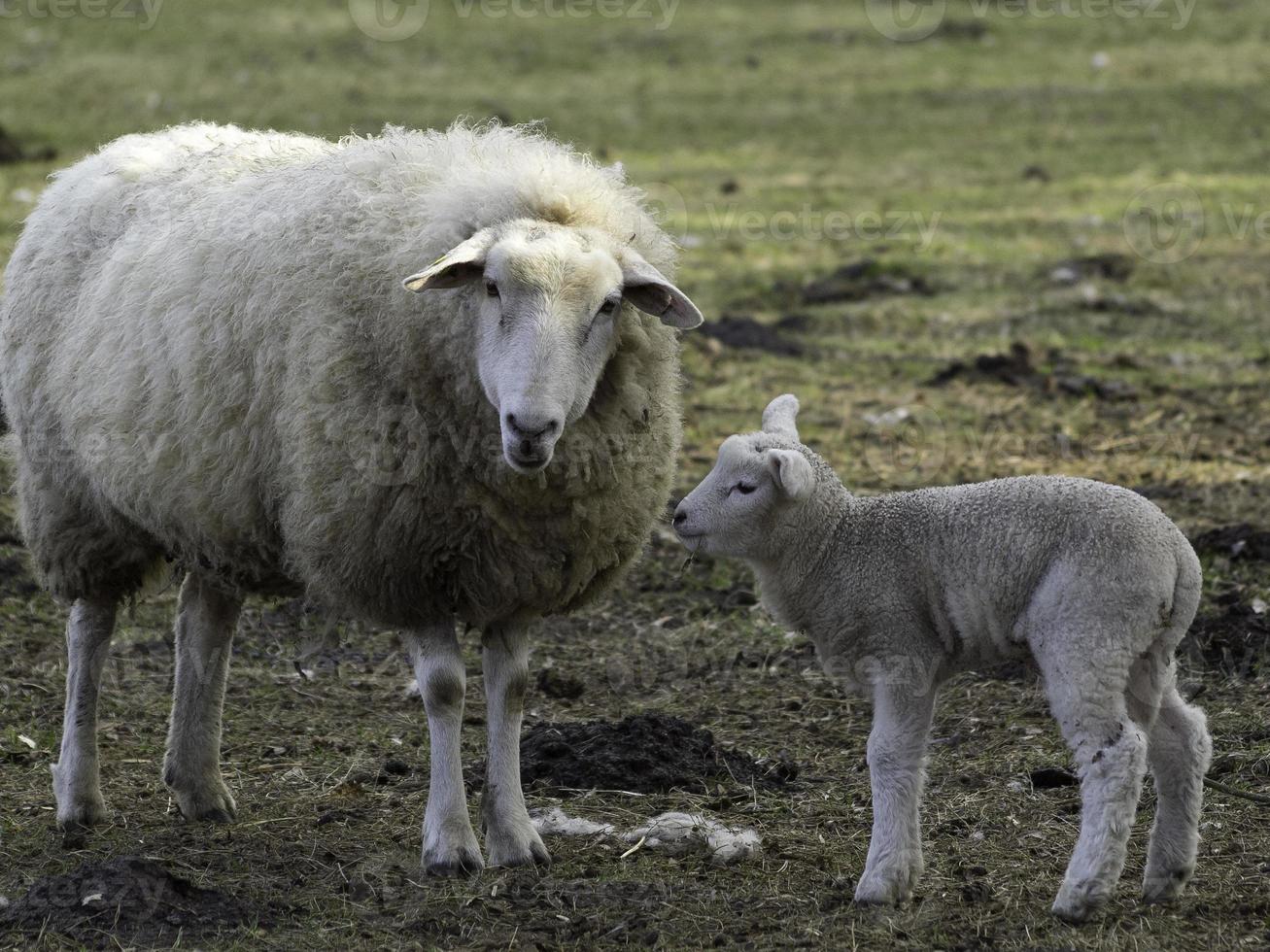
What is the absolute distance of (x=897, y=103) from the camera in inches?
755

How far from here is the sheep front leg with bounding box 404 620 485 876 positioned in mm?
4852

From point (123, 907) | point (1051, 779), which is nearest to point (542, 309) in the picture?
point (123, 907)

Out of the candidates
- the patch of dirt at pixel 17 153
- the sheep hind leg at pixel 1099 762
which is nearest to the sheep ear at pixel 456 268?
the sheep hind leg at pixel 1099 762

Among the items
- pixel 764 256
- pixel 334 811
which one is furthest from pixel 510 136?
pixel 764 256

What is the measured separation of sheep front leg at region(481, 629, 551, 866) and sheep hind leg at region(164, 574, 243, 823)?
42.8 inches

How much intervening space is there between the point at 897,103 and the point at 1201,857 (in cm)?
1545

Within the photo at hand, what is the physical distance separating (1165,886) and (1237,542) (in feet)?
11.2

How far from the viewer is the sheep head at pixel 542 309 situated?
4.41 meters

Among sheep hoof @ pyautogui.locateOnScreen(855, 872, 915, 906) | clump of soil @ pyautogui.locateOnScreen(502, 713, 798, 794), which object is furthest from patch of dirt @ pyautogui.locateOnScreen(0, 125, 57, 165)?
sheep hoof @ pyautogui.locateOnScreen(855, 872, 915, 906)

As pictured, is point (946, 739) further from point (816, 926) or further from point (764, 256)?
point (764, 256)

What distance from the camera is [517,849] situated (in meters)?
4.94

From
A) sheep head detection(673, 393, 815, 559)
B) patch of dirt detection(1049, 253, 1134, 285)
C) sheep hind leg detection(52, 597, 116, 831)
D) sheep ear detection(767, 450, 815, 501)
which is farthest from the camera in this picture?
patch of dirt detection(1049, 253, 1134, 285)

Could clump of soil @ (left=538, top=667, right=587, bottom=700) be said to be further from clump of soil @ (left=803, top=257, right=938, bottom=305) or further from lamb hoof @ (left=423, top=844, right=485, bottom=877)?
clump of soil @ (left=803, top=257, right=938, bottom=305)

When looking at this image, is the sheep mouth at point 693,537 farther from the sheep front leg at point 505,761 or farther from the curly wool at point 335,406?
the sheep front leg at point 505,761
